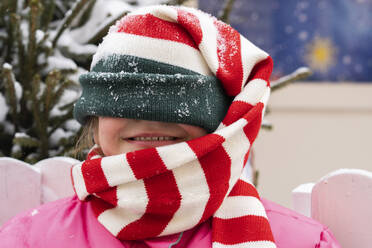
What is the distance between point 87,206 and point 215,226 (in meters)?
0.27

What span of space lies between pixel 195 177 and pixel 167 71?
0.19m

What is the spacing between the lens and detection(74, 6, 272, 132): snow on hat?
77 cm

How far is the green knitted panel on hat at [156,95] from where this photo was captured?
2.50ft

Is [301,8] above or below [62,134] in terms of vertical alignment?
above

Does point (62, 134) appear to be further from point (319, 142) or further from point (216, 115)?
point (319, 142)

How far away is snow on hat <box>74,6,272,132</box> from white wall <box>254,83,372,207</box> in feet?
6.35

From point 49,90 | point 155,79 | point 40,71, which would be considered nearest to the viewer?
point 155,79

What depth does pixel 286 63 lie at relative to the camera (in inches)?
107

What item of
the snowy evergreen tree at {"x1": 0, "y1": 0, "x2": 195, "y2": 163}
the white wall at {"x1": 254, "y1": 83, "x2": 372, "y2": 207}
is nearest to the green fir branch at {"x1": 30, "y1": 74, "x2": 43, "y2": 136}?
the snowy evergreen tree at {"x1": 0, "y1": 0, "x2": 195, "y2": 163}

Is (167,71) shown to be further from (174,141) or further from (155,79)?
(174,141)

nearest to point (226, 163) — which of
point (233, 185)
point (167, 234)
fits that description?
point (233, 185)

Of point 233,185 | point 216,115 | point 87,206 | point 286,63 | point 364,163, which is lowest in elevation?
point 364,163

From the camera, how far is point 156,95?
77 cm

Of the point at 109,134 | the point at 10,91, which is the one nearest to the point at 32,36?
the point at 10,91
